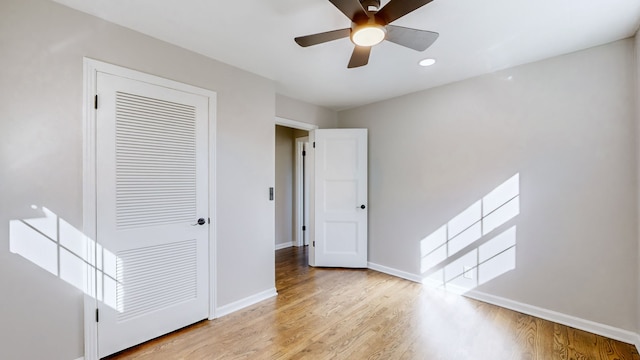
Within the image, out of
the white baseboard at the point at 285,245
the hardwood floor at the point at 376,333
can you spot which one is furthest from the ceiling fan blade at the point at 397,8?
the white baseboard at the point at 285,245

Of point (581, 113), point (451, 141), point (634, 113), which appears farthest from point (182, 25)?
point (634, 113)

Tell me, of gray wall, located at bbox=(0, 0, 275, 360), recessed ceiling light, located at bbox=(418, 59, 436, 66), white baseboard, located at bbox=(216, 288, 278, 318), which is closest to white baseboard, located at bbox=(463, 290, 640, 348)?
white baseboard, located at bbox=(216, 288, 278, 318)

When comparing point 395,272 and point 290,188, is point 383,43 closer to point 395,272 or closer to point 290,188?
point 395,272

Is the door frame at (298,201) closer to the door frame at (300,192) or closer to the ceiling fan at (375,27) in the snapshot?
the door frame at (300,192)

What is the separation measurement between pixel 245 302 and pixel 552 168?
125 inches

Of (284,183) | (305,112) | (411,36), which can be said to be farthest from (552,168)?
(284,183)

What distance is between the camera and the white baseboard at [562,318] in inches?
84.2

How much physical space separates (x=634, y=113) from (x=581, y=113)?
0.30 meters

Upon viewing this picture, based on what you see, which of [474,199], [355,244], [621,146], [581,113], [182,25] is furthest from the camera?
[355,244]

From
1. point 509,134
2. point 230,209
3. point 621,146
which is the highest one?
point 509,134

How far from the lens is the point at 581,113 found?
2.33m

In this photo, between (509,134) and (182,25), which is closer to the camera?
(182,25)

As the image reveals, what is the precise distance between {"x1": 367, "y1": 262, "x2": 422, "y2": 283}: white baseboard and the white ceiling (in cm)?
242

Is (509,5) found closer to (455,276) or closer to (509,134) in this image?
(509,134)
